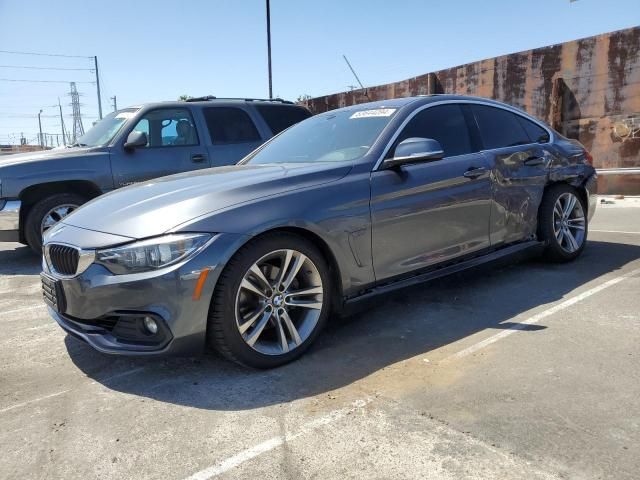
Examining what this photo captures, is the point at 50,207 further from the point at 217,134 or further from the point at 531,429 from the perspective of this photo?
the point at 531,429

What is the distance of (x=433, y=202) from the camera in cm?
399

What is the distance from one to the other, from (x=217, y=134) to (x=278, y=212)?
4657 millimetres

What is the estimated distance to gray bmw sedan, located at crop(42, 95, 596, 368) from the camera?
2951 millimetres

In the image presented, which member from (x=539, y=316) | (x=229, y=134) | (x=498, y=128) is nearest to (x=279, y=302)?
(x=539, y=316)

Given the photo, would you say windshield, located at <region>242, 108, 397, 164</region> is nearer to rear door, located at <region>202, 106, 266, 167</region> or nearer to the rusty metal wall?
rear door, located at <region>202, 106, 266, 167</region>

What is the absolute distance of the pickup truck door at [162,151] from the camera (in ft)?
22.3

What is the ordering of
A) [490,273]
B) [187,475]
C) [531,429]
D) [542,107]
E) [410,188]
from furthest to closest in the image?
[542,107]
[490,273]
[410,188]
[531,429]
[187,475]

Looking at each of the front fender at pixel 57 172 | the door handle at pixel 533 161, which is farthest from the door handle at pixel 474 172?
the front fender at pixel 57 172

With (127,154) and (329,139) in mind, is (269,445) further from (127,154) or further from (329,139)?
(127,154)

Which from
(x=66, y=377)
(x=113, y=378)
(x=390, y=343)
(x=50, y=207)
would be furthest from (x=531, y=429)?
(x=50, y=207)

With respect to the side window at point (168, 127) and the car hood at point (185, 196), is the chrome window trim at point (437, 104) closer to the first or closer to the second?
the car hood at point (185, 196)

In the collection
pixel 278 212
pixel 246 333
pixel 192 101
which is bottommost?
pixel 246 333

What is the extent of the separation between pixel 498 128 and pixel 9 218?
209 inches

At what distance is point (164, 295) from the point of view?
2.88 meters
